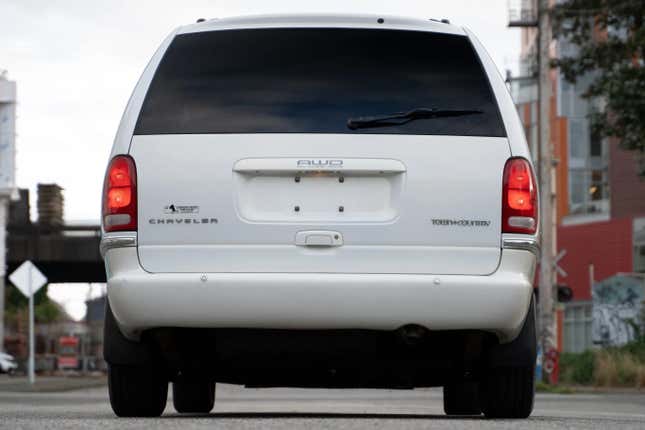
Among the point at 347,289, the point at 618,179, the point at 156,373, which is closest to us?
the point at 347,289

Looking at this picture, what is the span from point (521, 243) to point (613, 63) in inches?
978

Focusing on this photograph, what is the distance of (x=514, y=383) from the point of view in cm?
799

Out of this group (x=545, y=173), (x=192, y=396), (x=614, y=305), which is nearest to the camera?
(x=192, y=396)

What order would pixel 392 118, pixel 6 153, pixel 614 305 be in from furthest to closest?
pixel 614 305 → pixel 6 153 → pixel 392 118

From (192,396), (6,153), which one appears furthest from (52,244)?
(192,396)

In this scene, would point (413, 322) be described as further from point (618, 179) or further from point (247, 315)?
point (618, 179)

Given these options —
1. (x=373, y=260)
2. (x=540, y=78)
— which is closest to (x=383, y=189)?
(x=373, y=260)

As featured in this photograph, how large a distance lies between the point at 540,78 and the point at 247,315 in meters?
26.7

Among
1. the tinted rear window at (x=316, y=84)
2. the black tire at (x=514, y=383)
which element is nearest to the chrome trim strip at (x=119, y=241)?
the tinted rear window at (x=316, y=84)

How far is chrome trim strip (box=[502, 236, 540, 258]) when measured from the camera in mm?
7176

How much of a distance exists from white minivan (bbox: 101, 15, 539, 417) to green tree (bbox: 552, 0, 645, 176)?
23.1 metres

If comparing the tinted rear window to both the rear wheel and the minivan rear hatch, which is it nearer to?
the minivan rear hatch

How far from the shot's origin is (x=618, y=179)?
57.2 meters

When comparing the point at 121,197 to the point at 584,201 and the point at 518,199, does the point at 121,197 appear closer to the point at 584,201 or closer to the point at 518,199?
the point at 518,199
